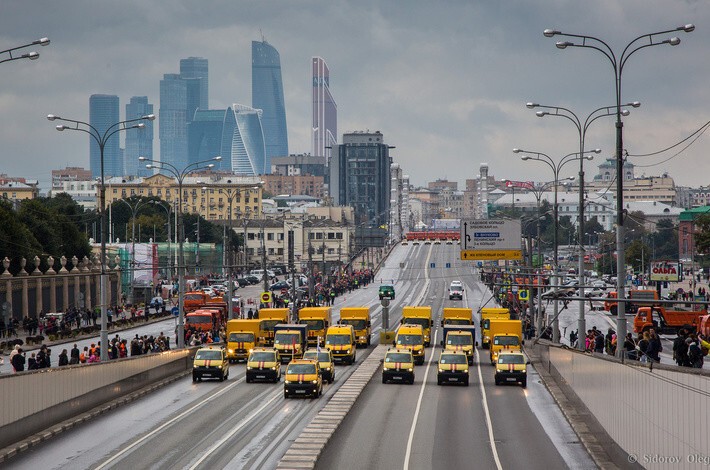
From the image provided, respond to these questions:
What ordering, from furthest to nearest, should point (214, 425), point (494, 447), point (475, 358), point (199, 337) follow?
point (199, 337) < point (475, 358) < point (214, 425) < point (494, 447)

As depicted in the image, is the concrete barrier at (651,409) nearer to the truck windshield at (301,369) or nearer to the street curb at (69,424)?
the truck windshield at (301,369)

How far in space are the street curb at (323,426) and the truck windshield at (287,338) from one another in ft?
15.8

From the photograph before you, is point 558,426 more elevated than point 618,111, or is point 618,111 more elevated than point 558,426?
point 618,111

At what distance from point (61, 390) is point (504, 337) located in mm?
26328

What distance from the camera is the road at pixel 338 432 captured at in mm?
27797

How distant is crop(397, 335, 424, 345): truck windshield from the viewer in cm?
5508

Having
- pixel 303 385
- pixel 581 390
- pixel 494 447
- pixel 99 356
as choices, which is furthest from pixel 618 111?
pixel 99 356

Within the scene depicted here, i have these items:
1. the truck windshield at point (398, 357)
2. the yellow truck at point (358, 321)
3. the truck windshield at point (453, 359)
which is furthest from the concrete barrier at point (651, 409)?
the yellow truck at point (358, 321)

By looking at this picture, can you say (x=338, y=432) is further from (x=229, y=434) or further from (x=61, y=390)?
(x=61, y=390)

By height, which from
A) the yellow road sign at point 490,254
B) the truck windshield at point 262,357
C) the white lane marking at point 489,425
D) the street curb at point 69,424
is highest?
the yellow road sign at point 490,254

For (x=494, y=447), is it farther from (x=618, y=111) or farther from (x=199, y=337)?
(x=199, y=337)

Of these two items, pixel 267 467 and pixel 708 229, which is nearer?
pixel 267 467

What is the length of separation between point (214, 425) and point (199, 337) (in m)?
31.2

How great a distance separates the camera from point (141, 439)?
30.9m
